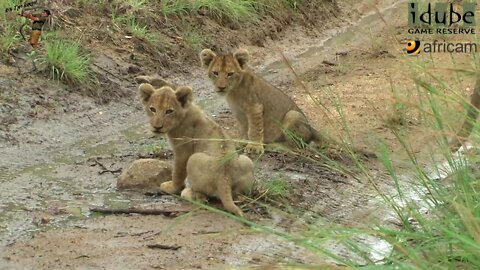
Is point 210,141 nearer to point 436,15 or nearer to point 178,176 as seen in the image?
point 178,176

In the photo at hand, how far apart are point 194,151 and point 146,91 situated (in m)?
0.61

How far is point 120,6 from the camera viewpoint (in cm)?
1173

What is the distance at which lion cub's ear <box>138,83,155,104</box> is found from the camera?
283 inches

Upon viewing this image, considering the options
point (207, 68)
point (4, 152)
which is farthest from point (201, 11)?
point (4, 152)

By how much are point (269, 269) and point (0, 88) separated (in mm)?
6198

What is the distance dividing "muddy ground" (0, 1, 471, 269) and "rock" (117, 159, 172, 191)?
4.3 inches

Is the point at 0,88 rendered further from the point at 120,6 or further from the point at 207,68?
the point at 120,6

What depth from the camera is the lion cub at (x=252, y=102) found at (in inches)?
347

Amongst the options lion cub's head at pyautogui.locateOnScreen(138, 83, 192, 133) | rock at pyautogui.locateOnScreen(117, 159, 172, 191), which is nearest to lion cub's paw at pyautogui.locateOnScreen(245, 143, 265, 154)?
rock at pyautogui.locateOnScreen(117, 159, 172, 191)

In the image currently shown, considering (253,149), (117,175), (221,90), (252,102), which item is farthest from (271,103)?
(117,175)

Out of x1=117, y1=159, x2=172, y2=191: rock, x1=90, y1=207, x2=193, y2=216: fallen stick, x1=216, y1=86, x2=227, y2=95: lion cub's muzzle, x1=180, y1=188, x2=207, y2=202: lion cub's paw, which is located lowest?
x1=90, y1=207, x2=193, y2=216: fallen stick

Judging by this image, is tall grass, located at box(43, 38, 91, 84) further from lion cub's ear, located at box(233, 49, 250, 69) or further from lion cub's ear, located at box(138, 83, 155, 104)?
lion cub's ear, located at box(138, 83, 155, 104)

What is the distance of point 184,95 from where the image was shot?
23.5 ft

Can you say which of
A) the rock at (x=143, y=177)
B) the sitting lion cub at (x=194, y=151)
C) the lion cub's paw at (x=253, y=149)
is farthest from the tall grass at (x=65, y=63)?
the sitting lion cub at (x=194, y=151)
